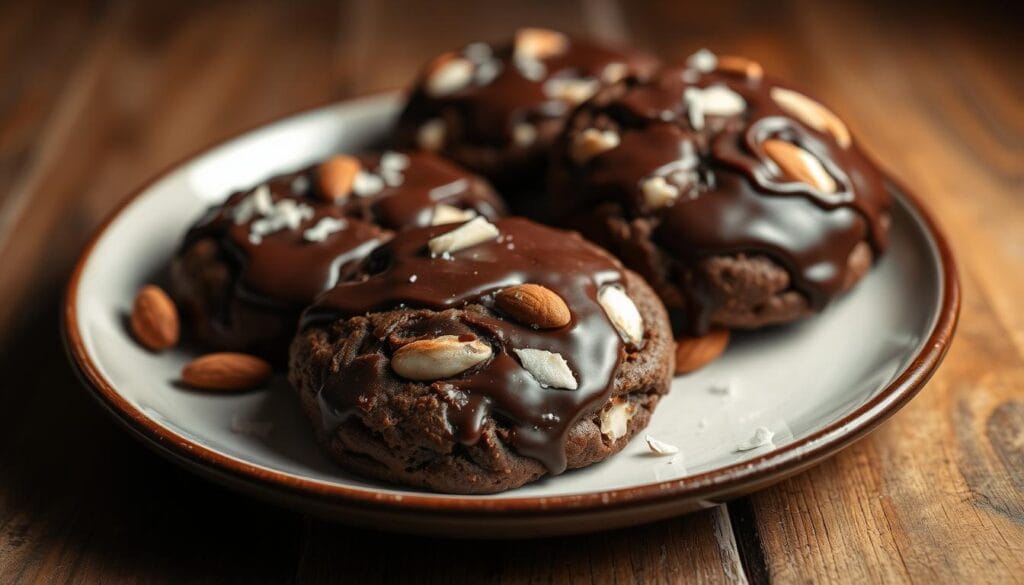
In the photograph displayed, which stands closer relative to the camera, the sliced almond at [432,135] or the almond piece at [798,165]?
the almond piece at [798,165]

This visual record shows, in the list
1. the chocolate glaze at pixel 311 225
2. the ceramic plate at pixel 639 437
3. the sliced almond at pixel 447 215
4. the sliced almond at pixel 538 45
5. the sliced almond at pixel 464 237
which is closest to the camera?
the ceramic plate at pixel 639 437

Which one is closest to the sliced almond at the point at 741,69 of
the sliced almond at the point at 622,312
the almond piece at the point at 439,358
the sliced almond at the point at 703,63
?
the sliced almond at the point at 703,63

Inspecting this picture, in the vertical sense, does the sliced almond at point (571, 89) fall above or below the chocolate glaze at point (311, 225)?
above

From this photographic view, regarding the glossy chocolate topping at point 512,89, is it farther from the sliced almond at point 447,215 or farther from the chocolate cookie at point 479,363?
the chocolate cookie at point 479,363

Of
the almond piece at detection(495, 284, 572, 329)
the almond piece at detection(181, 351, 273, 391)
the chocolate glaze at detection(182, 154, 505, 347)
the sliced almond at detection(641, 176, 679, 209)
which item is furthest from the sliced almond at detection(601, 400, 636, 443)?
the almond piece at detection(181, 351, 273, 391)

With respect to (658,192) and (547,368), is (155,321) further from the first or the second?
(658,192)

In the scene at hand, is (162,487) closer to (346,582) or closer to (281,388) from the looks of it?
(281,388)

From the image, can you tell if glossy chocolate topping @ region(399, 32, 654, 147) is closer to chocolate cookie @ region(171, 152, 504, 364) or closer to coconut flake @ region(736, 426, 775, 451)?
chocolate cookie @ region(171, 152, 504, 364)

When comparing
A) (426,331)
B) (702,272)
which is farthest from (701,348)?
(426,331)
